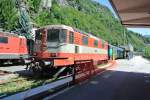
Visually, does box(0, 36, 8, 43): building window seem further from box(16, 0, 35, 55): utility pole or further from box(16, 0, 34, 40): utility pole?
box(16, 0, 35, 55): utility pole

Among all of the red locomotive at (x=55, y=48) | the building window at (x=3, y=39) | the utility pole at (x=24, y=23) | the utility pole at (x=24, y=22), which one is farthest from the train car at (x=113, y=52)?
the red locomotive at (x=55, y=48)

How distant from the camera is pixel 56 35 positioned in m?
22.2

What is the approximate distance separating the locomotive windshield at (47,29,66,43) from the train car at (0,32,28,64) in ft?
40.3

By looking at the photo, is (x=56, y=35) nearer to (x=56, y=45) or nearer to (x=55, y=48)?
(x=56, y=45)

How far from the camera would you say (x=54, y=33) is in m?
22.3

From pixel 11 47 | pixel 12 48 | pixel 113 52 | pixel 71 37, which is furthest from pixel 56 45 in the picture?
pixel 113 52

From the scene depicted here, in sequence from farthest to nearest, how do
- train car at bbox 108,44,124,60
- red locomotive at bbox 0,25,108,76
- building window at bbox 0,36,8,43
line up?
train car at bbox 108,44,124,60
building window at bbox 0,36,8,43
red locomotive at bbox 0,25,108,76

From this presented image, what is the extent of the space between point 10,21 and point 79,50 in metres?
27.7

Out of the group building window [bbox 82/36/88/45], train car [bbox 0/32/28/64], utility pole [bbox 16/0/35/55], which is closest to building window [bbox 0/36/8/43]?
train car [bbox 0/32/28/64]

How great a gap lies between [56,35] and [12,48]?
566 inches

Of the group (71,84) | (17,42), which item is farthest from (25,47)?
(71,84)

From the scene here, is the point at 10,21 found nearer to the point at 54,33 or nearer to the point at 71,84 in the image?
the point at 54,33

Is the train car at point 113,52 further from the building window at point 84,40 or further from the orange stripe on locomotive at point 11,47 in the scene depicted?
the building window at point 84,40

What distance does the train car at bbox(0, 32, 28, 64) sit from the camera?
3381 cm
